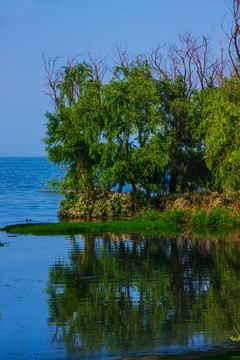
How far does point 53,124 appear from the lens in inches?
1318

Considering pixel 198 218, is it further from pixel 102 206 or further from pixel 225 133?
pixel 102 206

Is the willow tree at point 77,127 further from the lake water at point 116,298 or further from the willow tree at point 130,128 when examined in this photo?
the lake water at point 116,298

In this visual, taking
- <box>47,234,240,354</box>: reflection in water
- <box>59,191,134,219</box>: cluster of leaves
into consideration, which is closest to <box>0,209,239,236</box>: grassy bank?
<box>59,191,134,219</box>: cluster of leaves

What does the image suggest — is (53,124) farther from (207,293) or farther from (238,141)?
(207,293)

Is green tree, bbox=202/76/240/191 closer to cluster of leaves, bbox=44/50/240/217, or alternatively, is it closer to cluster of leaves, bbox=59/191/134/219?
cluster of leaves, bbox=44/50/240/217

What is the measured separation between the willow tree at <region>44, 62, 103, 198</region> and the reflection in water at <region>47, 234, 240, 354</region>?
37.5 feet

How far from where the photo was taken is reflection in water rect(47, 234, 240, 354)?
9.23m

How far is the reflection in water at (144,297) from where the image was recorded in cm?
923

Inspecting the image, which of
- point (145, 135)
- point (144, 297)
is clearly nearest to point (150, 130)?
point (145, 135)

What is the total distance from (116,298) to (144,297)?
2.02 feet

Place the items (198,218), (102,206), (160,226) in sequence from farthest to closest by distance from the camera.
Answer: (102,206)
(198,218)
(160,226)

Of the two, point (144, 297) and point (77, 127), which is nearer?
point (144, 297)

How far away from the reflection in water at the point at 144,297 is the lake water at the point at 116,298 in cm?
2

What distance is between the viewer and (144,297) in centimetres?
1217
